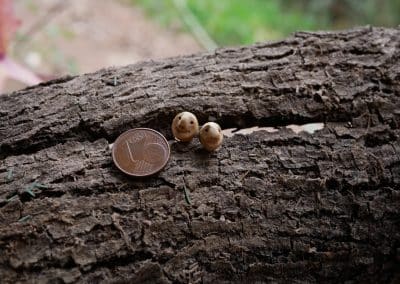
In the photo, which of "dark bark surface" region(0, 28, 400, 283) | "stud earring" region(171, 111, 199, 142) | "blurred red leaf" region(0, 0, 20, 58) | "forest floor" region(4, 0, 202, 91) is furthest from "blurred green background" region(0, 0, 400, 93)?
"stud earring" region(171, 111, 199, 142)

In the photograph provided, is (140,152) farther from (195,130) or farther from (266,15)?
(266,15)

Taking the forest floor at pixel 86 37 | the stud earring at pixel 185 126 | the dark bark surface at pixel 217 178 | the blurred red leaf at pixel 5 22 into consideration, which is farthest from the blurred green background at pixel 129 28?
the stud earring at pixel 185 126

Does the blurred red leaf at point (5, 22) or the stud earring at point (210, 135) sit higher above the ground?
the blurred red leaf at point (5, 22)

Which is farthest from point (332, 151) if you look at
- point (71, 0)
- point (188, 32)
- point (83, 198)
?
point (71, 0)

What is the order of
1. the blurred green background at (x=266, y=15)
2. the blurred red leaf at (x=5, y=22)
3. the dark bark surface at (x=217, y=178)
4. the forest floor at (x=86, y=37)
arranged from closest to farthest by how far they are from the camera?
the dark bark surface at (x=217, y=178) → the blurred red leaf at (x=5, y=22) → the forest floor at (x=86, y=37) → the blurred green background at (x=266, y=15)

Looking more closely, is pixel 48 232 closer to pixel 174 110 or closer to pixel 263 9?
pixel 174 110

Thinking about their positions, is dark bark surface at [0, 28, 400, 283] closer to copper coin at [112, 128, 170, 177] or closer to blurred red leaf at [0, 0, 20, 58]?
copper coin at [112, 128, 170, 177]

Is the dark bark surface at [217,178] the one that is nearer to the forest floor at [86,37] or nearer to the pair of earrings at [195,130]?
the pair of earrings at [195,130]
